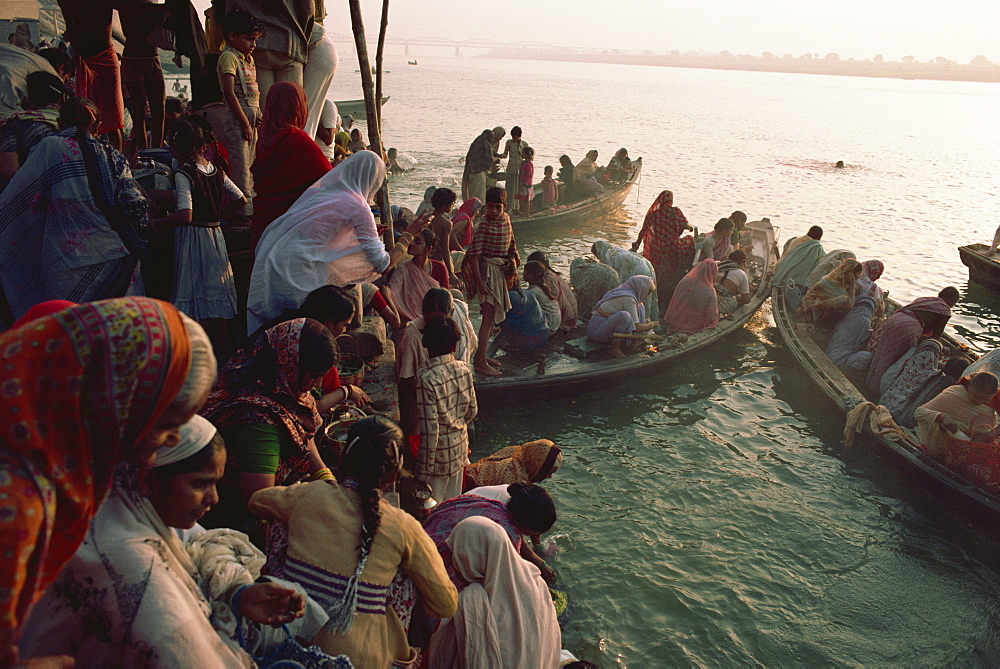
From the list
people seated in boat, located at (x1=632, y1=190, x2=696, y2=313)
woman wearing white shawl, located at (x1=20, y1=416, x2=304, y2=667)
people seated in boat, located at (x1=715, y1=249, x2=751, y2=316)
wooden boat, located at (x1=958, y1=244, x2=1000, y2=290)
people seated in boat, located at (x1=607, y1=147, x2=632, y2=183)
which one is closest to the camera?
woman wearing white shawl, located at (x1=20, y1=416, x2=304, y2=667)

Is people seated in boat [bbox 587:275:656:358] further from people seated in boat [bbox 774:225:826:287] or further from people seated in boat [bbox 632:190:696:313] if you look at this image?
people seated in boat [bbox 774:225:826:287]

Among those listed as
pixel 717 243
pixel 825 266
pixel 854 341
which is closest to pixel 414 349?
pixel 854 341

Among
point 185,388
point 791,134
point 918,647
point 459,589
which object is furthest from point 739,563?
point 791,134

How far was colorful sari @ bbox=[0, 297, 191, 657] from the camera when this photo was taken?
3.46 feet

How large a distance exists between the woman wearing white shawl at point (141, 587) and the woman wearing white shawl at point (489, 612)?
105cm

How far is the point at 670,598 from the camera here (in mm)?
4969

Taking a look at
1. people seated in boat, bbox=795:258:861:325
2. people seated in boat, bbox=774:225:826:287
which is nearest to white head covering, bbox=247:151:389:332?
people seated in boat, bbox=795:258:861:325

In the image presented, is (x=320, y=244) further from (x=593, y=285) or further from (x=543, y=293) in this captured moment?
(x=593, y=285)

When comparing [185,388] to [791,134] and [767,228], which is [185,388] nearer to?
[767,228]

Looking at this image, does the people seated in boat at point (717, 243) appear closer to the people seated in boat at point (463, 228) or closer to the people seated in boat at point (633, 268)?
the people seated in boat at point (633, 268)

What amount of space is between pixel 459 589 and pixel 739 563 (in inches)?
140

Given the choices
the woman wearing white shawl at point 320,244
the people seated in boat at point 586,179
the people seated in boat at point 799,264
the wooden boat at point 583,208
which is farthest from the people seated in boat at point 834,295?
the people seated in boat at point 586,179

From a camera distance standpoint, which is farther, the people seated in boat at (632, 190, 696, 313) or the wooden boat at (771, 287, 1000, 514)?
the people seated in boat at (632, 190, 696, 313)

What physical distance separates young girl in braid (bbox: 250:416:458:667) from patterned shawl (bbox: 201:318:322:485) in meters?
0.48
